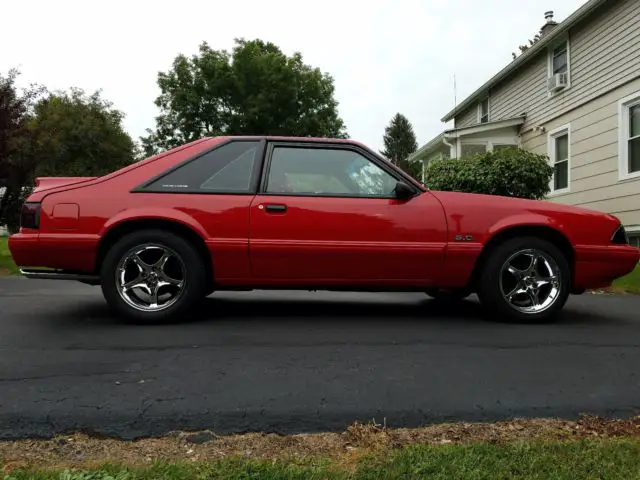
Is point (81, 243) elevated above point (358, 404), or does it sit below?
above

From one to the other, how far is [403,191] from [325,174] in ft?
2.12

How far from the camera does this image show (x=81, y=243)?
4.14 meters

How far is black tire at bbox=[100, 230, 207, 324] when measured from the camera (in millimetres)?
4160

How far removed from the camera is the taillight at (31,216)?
4.18 meters

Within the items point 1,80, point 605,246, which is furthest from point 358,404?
point 1,80

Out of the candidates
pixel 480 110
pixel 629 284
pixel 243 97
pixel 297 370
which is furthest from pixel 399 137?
pixel 297 370

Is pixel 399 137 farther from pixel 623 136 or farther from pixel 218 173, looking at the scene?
pixel 218 173

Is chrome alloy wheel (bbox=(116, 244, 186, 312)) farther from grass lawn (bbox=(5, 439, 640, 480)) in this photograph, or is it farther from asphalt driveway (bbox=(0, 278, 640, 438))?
grass lawn (bbox=(5, 439, 640, 480))

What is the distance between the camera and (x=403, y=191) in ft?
14.3

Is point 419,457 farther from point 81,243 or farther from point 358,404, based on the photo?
point 81,243

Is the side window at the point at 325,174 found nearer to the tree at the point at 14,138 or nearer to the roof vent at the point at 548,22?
the tree at the point at 14,138

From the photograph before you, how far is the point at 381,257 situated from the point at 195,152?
1710mm

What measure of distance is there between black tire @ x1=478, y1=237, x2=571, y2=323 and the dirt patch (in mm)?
1912

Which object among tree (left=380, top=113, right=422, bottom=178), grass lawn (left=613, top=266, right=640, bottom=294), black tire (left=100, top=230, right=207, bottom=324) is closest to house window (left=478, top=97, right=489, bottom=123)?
grass lawn (left=613, top=266, right=640, bottom=294)
